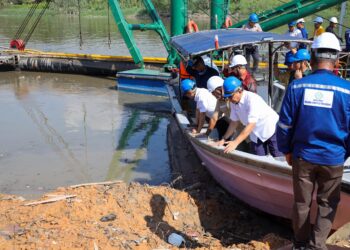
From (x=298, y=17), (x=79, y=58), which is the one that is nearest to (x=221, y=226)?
(x=298, y=17)

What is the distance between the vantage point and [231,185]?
600cm

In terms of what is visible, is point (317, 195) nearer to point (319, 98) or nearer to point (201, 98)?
point (319, 98)

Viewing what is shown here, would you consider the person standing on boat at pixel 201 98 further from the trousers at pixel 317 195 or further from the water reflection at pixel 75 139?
the trousers at pixel 317 195

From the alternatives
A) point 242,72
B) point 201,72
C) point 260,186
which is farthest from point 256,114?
point 201,72

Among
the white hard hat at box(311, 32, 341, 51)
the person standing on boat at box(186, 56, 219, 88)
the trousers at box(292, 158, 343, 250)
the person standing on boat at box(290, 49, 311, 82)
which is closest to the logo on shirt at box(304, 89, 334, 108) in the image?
the white hard hat at box(311, 32, 341, 51)

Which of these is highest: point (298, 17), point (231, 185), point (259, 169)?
point (298, 17)

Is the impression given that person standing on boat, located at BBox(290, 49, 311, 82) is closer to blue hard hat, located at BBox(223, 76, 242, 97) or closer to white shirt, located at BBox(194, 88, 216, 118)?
white shirt, located at BBox(194, 88, 216, 118)

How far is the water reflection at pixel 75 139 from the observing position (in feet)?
25.2

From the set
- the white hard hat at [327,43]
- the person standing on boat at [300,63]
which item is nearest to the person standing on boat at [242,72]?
the person standing on boat at [300,63]

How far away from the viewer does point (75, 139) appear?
9.52 m

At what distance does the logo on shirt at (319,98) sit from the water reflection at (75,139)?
4174 millimetres

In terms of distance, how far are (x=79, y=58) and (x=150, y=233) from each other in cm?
1270

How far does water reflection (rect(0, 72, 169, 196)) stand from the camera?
7.68 metres

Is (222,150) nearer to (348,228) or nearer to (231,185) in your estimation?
(231,185)
